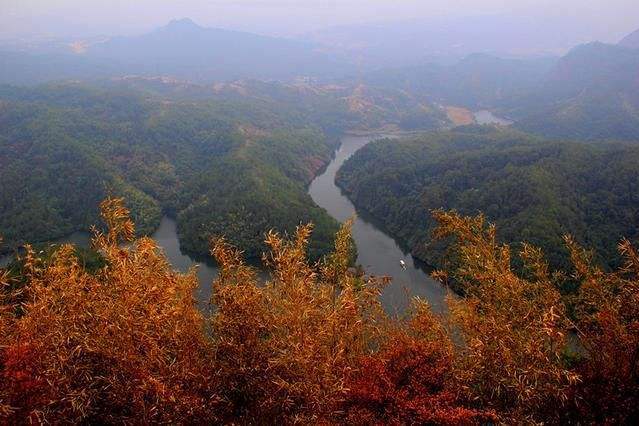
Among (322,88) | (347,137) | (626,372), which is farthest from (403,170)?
(322,88)

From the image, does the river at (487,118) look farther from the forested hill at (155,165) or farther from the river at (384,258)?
the river at (384,258)

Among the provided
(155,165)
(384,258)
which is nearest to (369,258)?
(384,258)

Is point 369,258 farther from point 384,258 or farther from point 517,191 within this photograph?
point 517,191

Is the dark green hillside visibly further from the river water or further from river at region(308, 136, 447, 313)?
the river water

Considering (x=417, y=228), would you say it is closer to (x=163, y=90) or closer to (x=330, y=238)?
(x=330, y=238)

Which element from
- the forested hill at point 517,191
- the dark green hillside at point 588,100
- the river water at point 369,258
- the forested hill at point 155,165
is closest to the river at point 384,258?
the river water at point 369,258

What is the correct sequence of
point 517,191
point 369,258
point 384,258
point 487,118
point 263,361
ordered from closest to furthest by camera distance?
point 263,361
point 369,258
point 384,258
point 517,191
point 487,118

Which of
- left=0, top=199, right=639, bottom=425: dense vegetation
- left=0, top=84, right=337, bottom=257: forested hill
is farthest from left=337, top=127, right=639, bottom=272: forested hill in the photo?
left=0, top=199, right=639, bottom=425: dense vegetation
